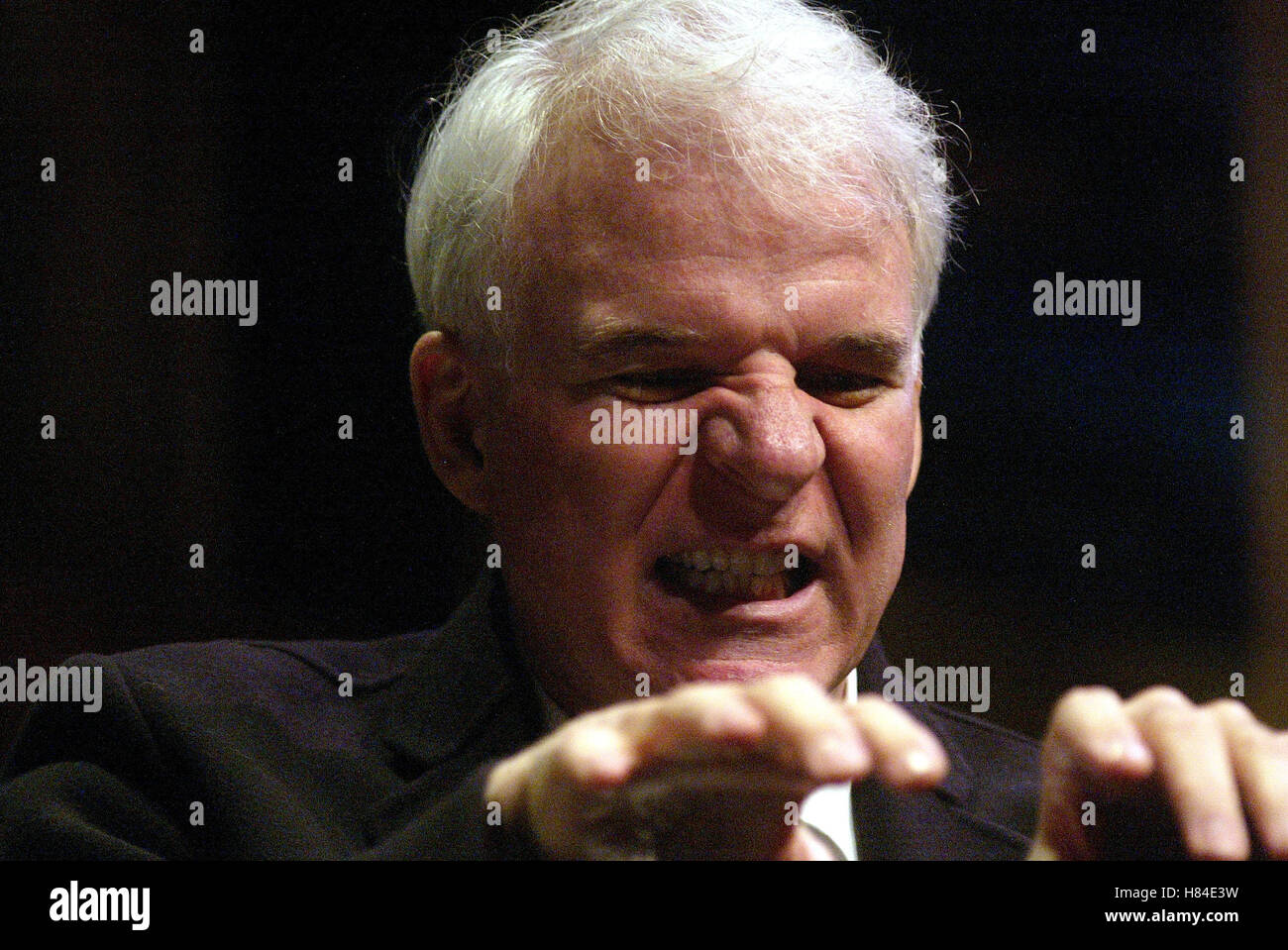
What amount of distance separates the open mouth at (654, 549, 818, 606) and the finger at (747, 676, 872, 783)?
41 cm

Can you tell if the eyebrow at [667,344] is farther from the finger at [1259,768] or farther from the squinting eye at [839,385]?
the finger at [1259,768]

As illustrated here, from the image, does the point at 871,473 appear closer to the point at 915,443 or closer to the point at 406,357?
the point at 915,443

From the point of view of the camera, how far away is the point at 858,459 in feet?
4.28

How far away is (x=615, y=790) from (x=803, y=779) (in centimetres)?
16

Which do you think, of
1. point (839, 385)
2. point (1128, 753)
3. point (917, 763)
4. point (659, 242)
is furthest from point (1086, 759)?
point (659, 242)

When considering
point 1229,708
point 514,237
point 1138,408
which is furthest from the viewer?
point 1138,408

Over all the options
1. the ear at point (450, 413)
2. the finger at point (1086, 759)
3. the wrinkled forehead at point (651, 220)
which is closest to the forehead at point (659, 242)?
the wrinkled forehead at point (651, 220)

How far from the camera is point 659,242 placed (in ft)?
4.11

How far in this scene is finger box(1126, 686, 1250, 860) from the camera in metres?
0.95

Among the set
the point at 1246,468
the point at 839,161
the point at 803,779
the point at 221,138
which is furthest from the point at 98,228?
the point at 1246,468

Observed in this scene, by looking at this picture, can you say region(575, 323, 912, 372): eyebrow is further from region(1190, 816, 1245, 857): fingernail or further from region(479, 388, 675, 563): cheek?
region(1190, 816, 1245, 857): fingernail

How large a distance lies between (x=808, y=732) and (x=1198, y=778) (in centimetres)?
33

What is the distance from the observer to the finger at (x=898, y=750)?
83 centimetres
